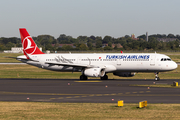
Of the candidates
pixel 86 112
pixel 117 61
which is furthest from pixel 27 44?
pixel 86 112

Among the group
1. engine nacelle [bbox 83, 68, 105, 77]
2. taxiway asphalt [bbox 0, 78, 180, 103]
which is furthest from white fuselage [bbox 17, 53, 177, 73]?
taxiway asphalt [bbox 0, 78, 180, 103]

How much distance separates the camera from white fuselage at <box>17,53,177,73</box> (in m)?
47.8

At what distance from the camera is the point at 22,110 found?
20.8 metres

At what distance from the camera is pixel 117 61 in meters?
49.1

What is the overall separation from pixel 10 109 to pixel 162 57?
3193 cm

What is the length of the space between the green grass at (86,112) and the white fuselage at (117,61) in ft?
83.0

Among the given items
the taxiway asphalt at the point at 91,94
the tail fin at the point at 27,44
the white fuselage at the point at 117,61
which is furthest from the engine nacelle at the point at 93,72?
the taxiway asphalt at the point at 91,94

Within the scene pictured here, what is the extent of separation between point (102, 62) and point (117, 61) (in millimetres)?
2525

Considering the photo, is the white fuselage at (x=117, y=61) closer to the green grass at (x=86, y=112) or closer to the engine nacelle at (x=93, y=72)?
the engine nacelle at (x=93, y=72)

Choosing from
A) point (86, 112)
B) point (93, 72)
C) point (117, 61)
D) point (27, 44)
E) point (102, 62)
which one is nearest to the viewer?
point (86, 112)

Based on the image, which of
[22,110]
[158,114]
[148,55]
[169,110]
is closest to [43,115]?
[22,110]

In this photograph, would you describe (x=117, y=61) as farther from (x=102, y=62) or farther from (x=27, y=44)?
(x=27, y=44)

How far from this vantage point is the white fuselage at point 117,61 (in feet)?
157

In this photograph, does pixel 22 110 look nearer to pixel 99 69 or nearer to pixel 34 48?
pixel 99 69
